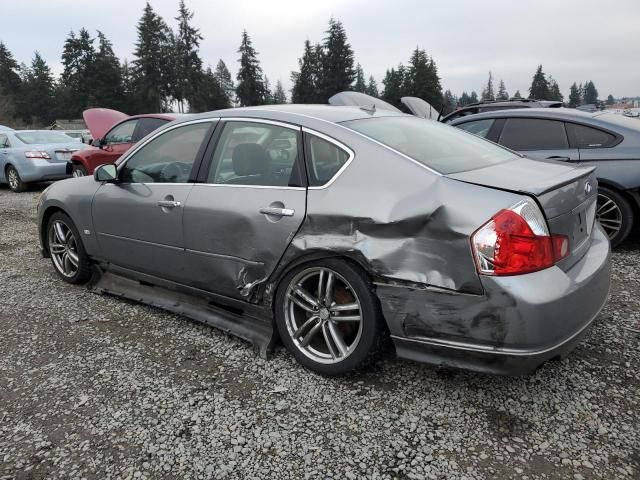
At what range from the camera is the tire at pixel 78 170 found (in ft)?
31.4

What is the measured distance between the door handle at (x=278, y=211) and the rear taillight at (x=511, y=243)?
1031mm

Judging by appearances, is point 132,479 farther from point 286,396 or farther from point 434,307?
point 434,307

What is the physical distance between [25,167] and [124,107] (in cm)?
7380

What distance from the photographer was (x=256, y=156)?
3102 millimetres

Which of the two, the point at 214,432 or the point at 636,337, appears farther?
the point at 636,337

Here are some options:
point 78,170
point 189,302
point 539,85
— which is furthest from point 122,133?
point 539,85

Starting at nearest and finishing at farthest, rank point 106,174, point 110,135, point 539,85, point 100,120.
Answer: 1. point 106,174
2. point 110,135
3. point 100,120
4. point 539,85

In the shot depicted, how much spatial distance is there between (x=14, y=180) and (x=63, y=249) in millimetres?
8111

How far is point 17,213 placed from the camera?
8.61 m

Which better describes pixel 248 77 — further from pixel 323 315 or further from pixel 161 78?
pixel 323 315

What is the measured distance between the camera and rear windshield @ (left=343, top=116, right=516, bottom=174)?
264 centimetres

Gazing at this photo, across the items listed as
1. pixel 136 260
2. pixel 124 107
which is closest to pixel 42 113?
pixel 124 107

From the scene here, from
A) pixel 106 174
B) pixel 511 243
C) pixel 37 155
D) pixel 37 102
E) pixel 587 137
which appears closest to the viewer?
pixel 511 243

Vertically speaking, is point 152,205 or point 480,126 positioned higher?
point 480,126
